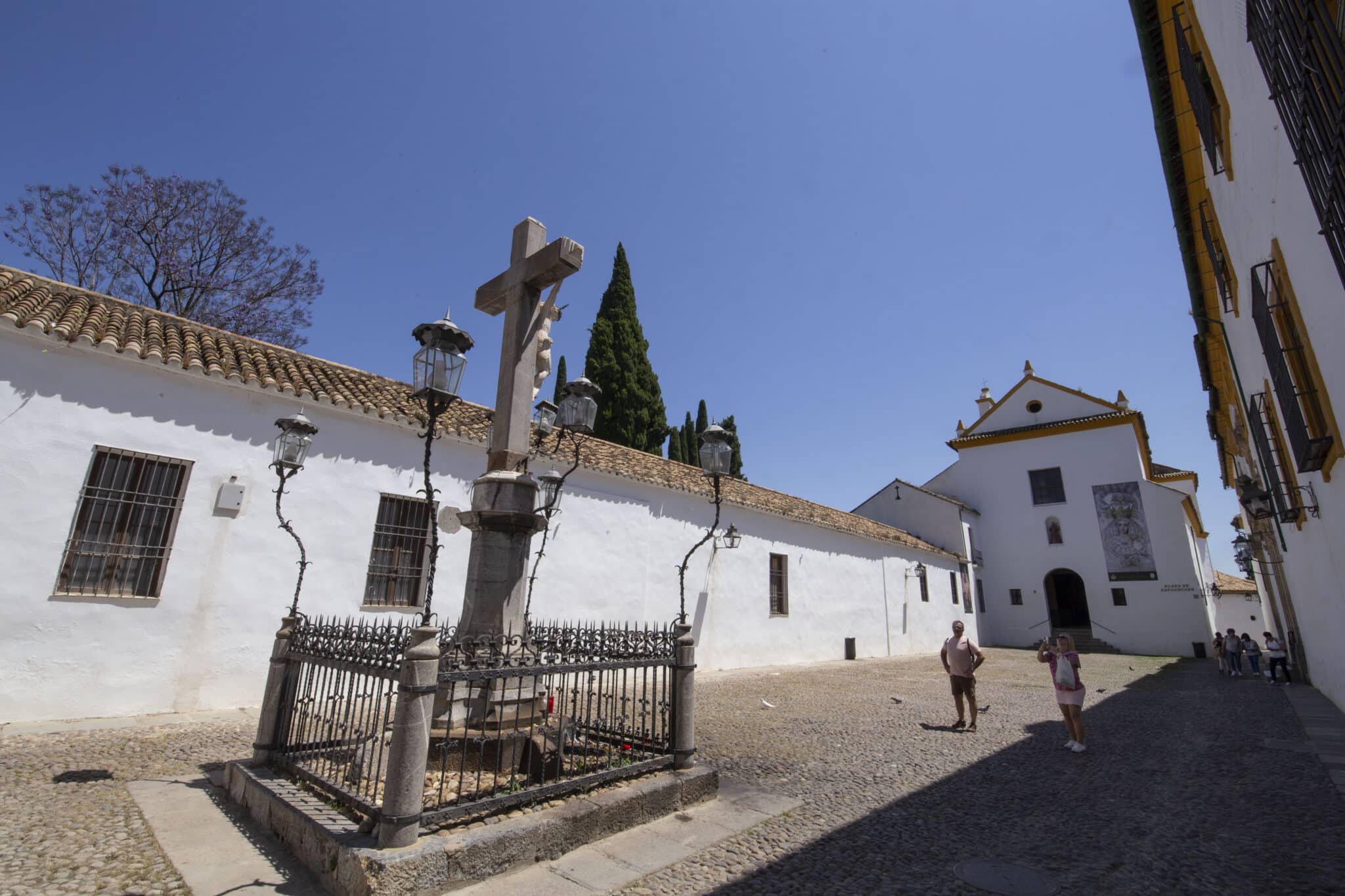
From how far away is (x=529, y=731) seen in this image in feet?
14.1

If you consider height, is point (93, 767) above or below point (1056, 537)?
below

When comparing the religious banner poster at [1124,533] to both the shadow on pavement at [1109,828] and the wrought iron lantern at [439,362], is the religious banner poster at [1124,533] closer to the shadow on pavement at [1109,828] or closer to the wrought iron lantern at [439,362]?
the shadow on pavement at [1109,828]

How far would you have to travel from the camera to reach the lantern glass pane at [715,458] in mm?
7422

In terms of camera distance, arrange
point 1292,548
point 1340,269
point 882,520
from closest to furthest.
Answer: point 1340,269 → point 1292,548 → point 882,520

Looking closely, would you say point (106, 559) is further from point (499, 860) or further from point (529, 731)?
point (499, 860)

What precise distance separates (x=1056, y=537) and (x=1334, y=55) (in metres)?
26.7

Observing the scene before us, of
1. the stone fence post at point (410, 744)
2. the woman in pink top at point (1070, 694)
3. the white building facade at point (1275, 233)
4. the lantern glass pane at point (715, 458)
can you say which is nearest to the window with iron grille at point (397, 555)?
the lantern glass pane at point (715, 458)

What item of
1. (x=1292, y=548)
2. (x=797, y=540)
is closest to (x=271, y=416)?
(x=797, y=540)

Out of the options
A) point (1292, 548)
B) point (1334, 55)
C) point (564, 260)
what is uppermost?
point (564, 260)

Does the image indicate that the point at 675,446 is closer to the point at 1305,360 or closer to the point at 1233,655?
the point at 1233,655

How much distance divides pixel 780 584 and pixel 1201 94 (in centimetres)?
1259

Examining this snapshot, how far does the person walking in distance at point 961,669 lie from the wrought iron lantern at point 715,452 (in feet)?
12.0

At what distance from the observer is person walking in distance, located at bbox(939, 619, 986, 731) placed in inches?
312

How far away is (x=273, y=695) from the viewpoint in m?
4.68
